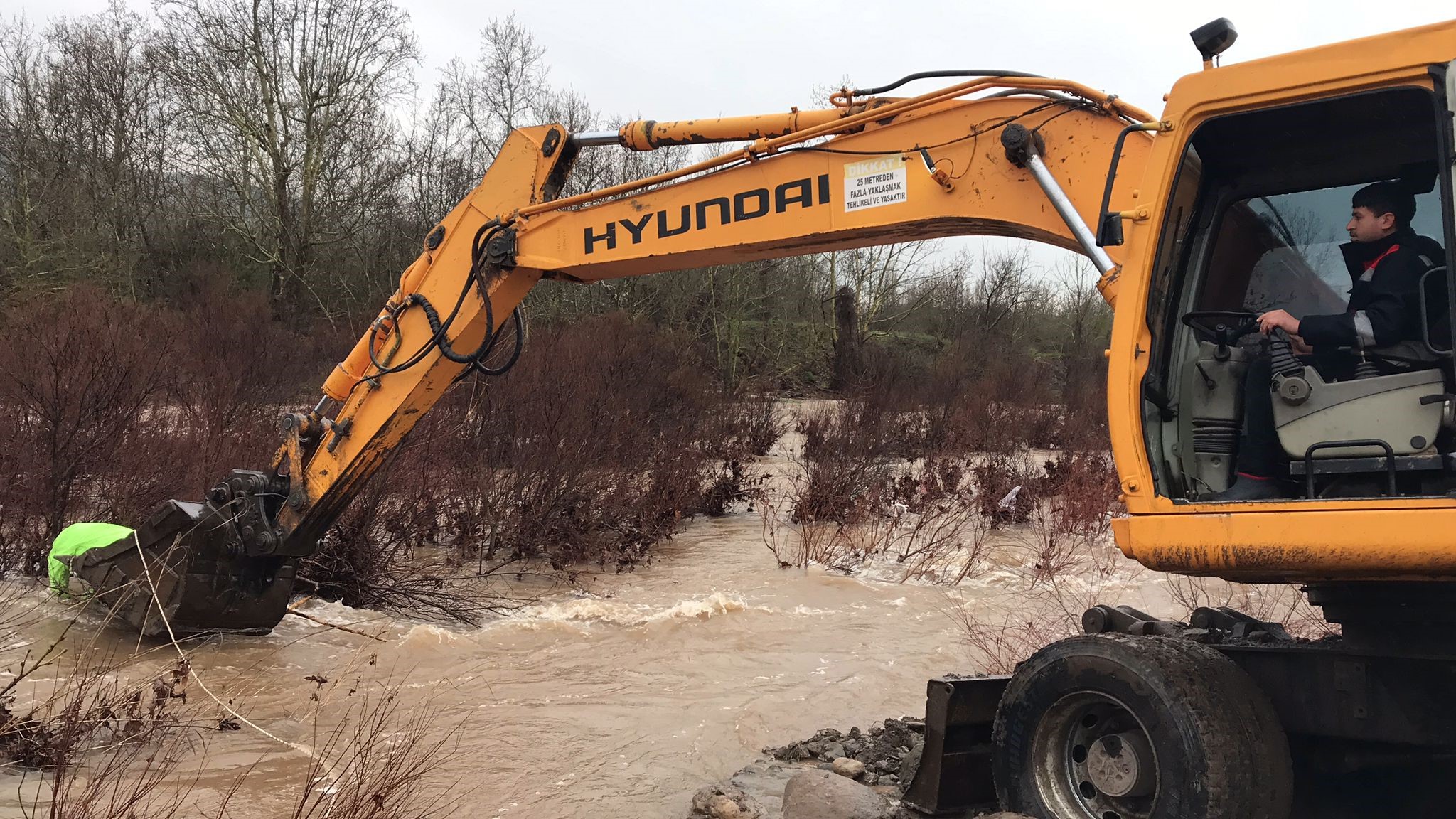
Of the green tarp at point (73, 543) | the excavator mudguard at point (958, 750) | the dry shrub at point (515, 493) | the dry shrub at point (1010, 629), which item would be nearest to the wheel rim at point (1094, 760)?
the excavator mudguard at point (958, 750)

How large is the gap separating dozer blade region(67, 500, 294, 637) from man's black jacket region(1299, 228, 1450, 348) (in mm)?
5648

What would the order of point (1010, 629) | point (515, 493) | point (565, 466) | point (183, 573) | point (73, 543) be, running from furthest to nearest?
point (565, 466) < point (515, 493) < point (1010, 629) < point (73, 543) < point (183, 573)

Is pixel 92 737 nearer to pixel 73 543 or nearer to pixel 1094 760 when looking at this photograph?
pixel 73 543

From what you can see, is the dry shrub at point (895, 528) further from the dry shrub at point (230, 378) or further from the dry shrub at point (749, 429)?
the dry shrub at point (230, 378)

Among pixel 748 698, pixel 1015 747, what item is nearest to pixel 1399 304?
pixel 1015 747

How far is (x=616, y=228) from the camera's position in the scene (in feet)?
18.1

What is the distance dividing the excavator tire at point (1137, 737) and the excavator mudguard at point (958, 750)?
0.22 metres

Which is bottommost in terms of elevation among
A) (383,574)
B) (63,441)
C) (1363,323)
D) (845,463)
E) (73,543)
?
(383,574)

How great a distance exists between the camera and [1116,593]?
8.98m

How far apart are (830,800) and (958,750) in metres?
0.49

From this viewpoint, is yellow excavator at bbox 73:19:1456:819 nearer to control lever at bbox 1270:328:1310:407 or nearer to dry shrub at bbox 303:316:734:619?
control lever at bbox 1270:328:1310:407

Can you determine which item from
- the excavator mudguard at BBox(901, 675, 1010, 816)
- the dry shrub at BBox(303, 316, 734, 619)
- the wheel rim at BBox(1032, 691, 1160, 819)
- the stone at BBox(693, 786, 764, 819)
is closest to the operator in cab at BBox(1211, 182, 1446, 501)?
the wheel rim at BBox(1032, 691, 1160, 819)

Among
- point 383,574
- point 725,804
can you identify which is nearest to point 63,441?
point 383,574

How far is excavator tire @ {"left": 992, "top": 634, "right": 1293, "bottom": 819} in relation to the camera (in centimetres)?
314
